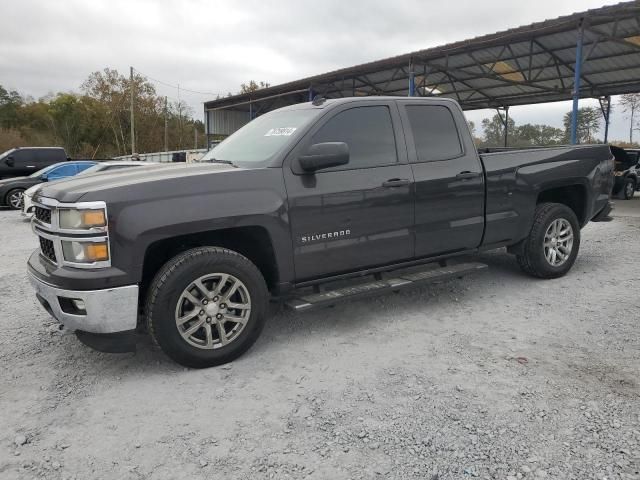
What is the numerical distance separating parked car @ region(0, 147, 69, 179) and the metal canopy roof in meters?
11.3

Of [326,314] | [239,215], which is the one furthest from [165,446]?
[326,314]

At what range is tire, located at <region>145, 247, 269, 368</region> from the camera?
10.3 ft

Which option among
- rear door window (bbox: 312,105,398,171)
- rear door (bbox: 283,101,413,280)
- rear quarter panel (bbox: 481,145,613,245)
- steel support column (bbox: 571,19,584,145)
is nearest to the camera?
rear door (bbox: 283,101,413,280)

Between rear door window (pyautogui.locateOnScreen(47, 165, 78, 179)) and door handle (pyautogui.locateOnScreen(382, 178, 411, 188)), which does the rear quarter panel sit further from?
rear door window (pyautogui.locateOnScreen(47, 165, 78, 179))

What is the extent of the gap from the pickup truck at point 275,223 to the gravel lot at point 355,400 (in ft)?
1.22

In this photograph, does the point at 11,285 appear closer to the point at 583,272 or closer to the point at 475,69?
the point at 583,272

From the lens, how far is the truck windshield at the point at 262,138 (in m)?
3.75

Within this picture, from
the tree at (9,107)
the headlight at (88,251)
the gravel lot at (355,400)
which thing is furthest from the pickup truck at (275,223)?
the tree at (9,107)

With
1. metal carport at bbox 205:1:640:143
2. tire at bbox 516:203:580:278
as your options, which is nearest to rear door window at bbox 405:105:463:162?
tire at bbox 516:203:580:278

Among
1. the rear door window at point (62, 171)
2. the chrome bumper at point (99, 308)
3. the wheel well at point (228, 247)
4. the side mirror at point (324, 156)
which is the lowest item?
the chrome bumper at point (99, 308)

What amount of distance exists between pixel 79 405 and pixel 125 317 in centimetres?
58

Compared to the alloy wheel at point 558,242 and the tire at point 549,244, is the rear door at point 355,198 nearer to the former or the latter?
the tire at point 549,244

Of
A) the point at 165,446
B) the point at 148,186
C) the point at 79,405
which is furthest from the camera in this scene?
the point at 148,186

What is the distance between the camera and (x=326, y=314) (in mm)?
4402
